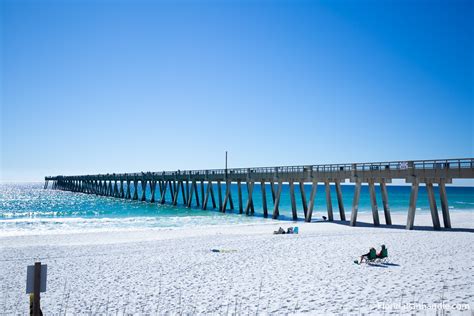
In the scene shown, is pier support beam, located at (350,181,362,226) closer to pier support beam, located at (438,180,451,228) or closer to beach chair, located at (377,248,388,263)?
pier support beam, located at (438,180,451,228)

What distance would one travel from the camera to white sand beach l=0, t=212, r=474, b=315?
24.9 ft

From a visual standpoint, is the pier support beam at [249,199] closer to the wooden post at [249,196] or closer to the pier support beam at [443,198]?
the wooden post at [249,196]

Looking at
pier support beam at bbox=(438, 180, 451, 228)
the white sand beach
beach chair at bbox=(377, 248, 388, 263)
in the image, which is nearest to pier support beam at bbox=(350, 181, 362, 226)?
pier support beam at bbox=(438, 180, 451, 228)

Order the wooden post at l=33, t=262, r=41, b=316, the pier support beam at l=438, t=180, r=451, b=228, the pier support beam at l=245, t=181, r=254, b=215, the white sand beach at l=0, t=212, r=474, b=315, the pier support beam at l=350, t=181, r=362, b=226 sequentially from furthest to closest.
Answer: the pier support beam at l=245, t=181, r=254, b=215 → the pier support beam at l=350, t=181, r=362, b=226 → the pier support beam at l=438, t=180, r=451, b=228 → the white sand beach at l=0, t=212, r=474, b=315 → the wooden post at l=33, t=262, r=41, b=316

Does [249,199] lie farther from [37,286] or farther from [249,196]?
[37,286]

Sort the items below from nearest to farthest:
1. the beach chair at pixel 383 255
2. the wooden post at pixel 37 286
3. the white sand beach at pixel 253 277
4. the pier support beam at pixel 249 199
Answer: the wooden post at pixel 37 286 → the white sand beach at pixel 253 277 → the beach chair at pixel 383 255 → the pier support beam at pixel 249 199

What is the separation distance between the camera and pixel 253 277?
10.0 meters

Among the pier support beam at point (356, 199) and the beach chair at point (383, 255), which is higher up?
the pier support beam at point (356, 199)

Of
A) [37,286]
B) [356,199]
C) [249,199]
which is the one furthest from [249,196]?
[37,286]

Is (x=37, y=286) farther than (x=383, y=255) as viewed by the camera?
No

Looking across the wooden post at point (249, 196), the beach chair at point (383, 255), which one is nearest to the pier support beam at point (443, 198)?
the beach chair at point (383, 255)

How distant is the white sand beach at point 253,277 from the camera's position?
299 inches

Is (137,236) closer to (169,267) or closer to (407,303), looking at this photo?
(169,267)

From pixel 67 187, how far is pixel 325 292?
101m
